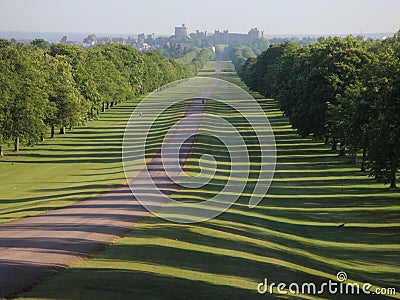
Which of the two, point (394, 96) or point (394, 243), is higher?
point (394, 96)

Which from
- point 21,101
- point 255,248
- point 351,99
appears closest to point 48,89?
point 21,101

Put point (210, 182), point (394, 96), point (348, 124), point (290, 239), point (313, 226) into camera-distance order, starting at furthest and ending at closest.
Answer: point (348, 124)
point (210, 182)
point (394, 96)
point (313, 226)
point (290, 239)

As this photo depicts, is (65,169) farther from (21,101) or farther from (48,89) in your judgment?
(48,89)

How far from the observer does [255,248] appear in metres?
26.9

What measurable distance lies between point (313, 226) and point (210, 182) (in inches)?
526

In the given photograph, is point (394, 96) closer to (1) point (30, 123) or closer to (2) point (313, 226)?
(2) point (313, 226)

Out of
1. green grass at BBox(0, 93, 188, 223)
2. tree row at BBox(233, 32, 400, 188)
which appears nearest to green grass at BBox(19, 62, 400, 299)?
tree row at BBox(233, 32, 400, 188)

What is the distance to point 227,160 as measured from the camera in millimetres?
60219

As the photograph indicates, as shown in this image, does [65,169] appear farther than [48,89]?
No

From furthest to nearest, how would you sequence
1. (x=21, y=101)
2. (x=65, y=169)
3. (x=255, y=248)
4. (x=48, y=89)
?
1. (x=48, y=89)
2. (x=21, y=101)
3. (x=65, y=169)
4. (x=255, y=248)

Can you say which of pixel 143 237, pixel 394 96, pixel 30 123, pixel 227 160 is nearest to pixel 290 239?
pixel 143 237

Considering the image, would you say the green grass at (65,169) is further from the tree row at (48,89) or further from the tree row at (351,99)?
the tree row at (351,99)

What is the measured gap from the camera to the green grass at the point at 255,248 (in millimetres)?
19531

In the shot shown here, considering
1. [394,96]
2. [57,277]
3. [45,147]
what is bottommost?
[45,147]
